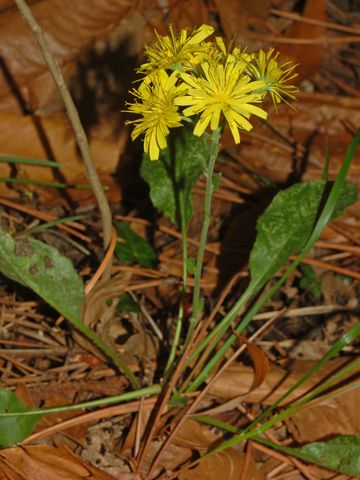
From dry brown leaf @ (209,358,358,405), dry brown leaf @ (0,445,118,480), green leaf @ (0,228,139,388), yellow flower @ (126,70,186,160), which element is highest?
yellow flower @ (126,70,186,160)

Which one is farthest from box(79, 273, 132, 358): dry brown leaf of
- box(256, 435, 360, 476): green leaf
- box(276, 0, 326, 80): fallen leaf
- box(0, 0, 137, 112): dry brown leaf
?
box(276, 0, 326, 80): fallen leaf

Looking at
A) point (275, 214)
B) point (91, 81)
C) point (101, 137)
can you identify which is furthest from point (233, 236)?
point (91, 81)

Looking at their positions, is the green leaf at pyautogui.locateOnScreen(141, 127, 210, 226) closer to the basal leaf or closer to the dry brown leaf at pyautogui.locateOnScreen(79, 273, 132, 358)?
the dry brown leaf at pyautogui.locateOnScreen(79, 273, 132, 358)

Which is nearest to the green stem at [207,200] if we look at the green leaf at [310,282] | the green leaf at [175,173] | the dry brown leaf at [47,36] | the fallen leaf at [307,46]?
the green leaf at [175,173]

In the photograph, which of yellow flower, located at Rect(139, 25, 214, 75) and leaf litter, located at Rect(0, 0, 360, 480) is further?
leaf litter, located at Rect(0, 0, 360, 480)

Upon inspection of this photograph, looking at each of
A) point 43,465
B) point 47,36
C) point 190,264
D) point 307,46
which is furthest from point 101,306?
point 307,46

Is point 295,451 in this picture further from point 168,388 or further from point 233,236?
point 233,236

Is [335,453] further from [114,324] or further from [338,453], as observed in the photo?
[114,324]
